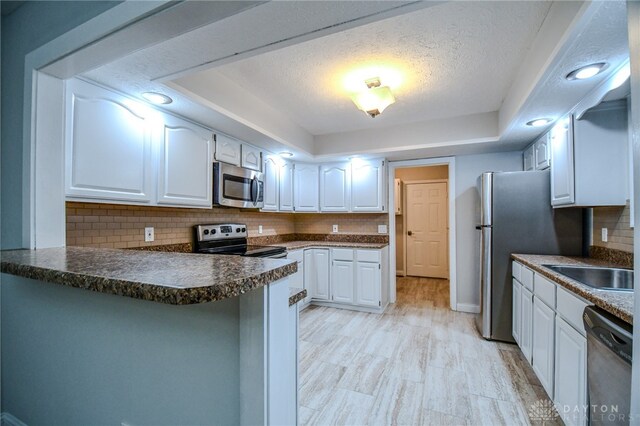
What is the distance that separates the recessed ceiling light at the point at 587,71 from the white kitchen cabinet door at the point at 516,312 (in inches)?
62.4

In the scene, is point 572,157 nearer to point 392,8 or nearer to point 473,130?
point 473,130

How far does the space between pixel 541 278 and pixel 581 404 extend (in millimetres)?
752

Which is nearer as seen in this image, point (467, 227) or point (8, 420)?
point (8, 420)

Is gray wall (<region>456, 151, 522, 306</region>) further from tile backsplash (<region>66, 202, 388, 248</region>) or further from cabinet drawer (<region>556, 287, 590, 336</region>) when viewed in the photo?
cabinet drawer (<region>556, 287, 590, 336</region>)

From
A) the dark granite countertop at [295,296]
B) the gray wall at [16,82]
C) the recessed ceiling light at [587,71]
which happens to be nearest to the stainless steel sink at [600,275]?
the recessed ceiling light at [587,71]

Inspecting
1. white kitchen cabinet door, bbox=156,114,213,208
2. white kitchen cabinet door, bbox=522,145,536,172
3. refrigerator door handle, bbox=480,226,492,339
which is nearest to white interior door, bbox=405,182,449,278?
white kitchen cabinet door, bbox=522,145,536,172

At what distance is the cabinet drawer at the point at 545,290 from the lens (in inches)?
65.8

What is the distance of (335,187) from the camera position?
3.98 metres

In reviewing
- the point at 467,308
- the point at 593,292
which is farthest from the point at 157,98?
the point at 467,308

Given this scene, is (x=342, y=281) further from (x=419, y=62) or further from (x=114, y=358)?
(x=114, y=358)

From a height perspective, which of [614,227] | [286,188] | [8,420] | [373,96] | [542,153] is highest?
[373,96]

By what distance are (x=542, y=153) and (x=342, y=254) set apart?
238 centimetres

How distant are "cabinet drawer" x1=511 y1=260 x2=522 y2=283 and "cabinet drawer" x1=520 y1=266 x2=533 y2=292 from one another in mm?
30

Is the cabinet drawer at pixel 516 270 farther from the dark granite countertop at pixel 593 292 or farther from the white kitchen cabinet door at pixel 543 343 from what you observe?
the white kitchen cabinet door at pixel 543 343
